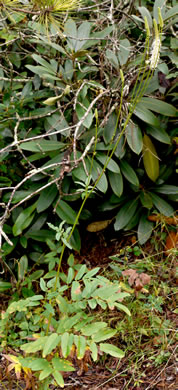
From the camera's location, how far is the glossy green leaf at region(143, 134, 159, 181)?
288cm

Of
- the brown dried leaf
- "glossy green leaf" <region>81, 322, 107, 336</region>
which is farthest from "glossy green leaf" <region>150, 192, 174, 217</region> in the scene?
"glossy green leaf" <region>81, 322, 107, 336</region>

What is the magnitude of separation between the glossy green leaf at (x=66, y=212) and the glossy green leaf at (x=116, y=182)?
29 centimetres

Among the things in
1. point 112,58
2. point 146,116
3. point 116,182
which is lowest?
point 116,182

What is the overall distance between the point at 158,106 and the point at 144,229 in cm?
78

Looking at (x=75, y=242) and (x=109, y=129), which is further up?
(x=109, y=129)

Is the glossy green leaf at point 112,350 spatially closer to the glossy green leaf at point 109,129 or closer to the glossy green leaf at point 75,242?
the glossy green leaf at point 75,242

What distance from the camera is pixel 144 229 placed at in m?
2.90

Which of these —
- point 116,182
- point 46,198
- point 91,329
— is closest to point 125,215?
point 116,182

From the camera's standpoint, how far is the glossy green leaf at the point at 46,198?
278 cm

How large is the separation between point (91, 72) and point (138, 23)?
1.54 ft

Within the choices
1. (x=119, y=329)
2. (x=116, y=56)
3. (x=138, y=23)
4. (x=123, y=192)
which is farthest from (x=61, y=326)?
(x=138, y=23)

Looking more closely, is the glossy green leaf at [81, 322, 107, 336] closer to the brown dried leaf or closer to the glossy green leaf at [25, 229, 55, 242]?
the glossy green leaf at [25, 229, 55, 242]

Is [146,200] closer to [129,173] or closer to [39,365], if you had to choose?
[129,173]

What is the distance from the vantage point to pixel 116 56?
2727 mm
